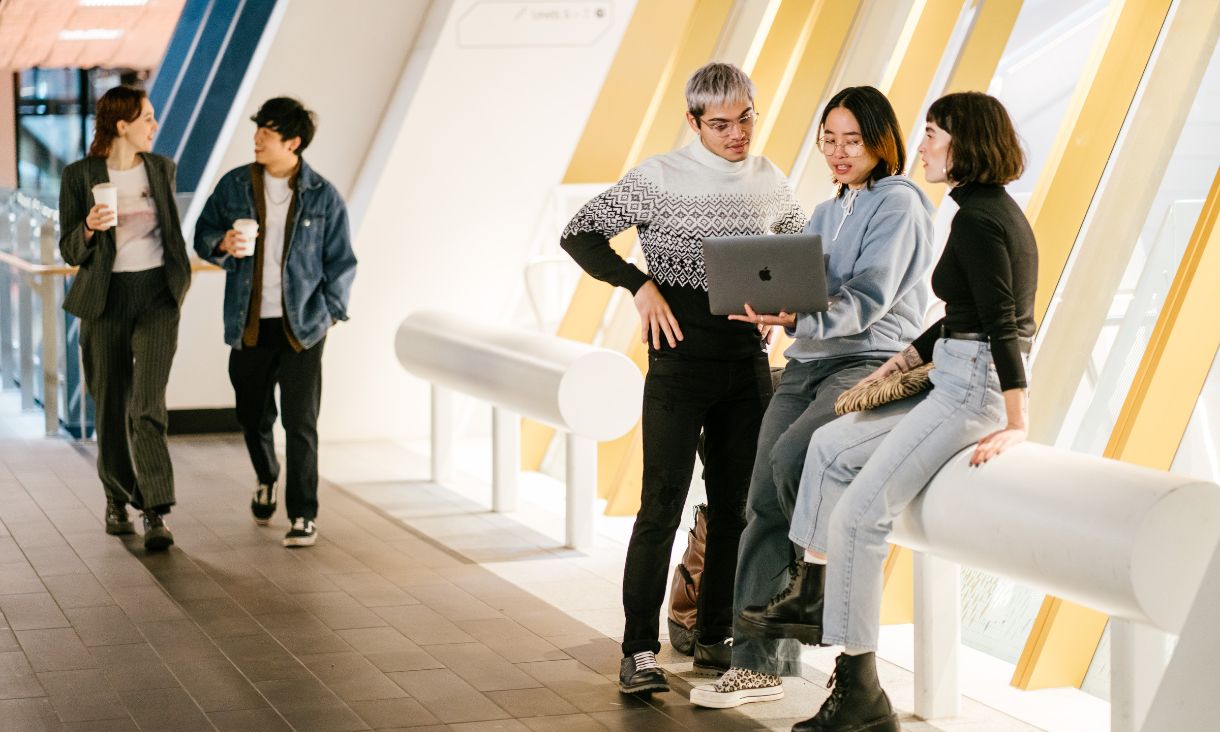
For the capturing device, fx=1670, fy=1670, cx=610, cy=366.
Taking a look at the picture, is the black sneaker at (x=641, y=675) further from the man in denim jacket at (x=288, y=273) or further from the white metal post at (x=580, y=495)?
the man in denim jacket at (x=288, y=273)

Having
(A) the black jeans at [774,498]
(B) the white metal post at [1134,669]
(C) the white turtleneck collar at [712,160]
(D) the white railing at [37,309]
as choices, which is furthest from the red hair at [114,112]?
(B) the white metal post at [1134,669]

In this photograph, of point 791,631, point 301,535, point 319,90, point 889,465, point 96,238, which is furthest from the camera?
point 319,90

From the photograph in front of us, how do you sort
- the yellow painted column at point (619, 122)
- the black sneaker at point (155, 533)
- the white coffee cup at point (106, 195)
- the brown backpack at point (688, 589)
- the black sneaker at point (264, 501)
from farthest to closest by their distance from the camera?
the yellow painted column at point (619, 122)
the black sneaker at point (264, 501)
the black sneaker at point (155, 533)
the white coffee cup at point (106, 195)
the brown backpack at point (688, 589)

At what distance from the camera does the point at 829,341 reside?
4.18 m

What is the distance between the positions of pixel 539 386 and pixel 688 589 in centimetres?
147

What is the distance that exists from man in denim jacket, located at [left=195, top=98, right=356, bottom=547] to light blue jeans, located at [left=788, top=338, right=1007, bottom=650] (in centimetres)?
268

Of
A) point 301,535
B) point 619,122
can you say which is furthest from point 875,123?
point 619,122

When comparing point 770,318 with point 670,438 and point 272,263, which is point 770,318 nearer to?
point 670,438

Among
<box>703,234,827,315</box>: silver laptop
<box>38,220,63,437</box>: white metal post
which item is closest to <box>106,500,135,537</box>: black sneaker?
<box>38,220,63,437</box>: white metal post

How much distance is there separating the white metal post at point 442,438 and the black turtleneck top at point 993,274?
13.3 ft

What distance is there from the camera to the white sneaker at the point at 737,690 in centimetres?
422

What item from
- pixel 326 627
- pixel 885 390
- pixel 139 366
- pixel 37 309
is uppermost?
pixel 885 390

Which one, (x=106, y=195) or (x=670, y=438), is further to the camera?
(x=106, y=195)

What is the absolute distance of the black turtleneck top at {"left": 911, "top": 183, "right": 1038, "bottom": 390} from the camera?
12.0ft
